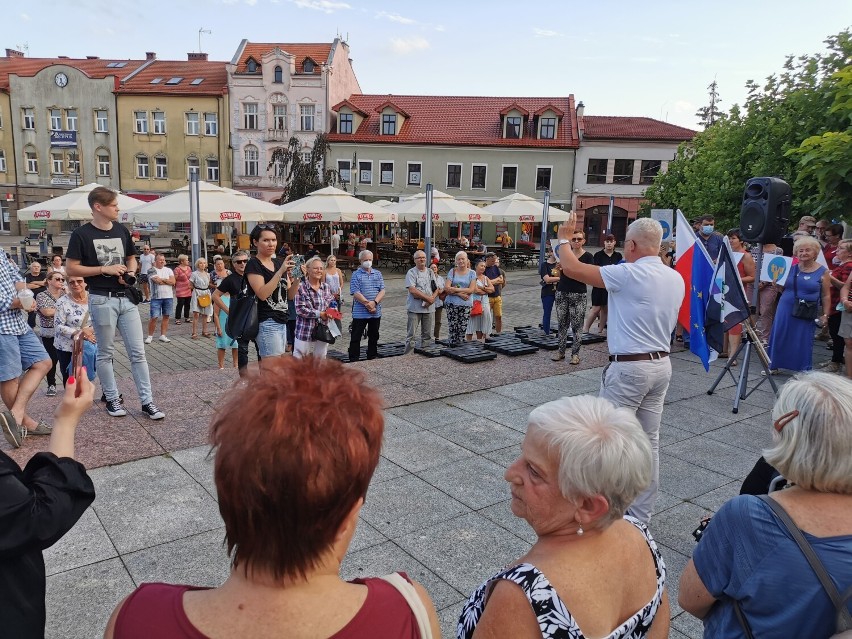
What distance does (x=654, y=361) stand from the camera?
3.92m

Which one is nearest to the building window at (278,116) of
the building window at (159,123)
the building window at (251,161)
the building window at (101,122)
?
the building window at (251,161)

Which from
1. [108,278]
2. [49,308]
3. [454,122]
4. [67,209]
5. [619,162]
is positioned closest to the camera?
[108,278]

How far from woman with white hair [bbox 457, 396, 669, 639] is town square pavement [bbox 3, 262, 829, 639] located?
836 millimetres

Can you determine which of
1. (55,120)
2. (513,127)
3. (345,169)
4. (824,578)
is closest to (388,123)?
(345,169)

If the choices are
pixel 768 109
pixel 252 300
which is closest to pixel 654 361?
pixel 252 300

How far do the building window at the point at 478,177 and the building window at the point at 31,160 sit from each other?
2980 cm

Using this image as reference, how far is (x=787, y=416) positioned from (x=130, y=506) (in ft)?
12.1

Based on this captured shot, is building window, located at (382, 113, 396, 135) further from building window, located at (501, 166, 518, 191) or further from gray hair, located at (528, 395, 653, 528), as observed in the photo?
gray hair, located at (528, 395, 653, 528)

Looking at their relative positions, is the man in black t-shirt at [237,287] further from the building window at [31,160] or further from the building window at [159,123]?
the building window at [31,160]

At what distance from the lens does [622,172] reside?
1603 inches

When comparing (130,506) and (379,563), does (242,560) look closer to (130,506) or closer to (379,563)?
(379,563)

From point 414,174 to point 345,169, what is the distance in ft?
15.3

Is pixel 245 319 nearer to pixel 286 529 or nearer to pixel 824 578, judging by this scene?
pixel 286 529

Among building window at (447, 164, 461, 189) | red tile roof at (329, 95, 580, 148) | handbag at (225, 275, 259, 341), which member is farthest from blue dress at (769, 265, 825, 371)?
building window at (447, 164, 461, 189)
